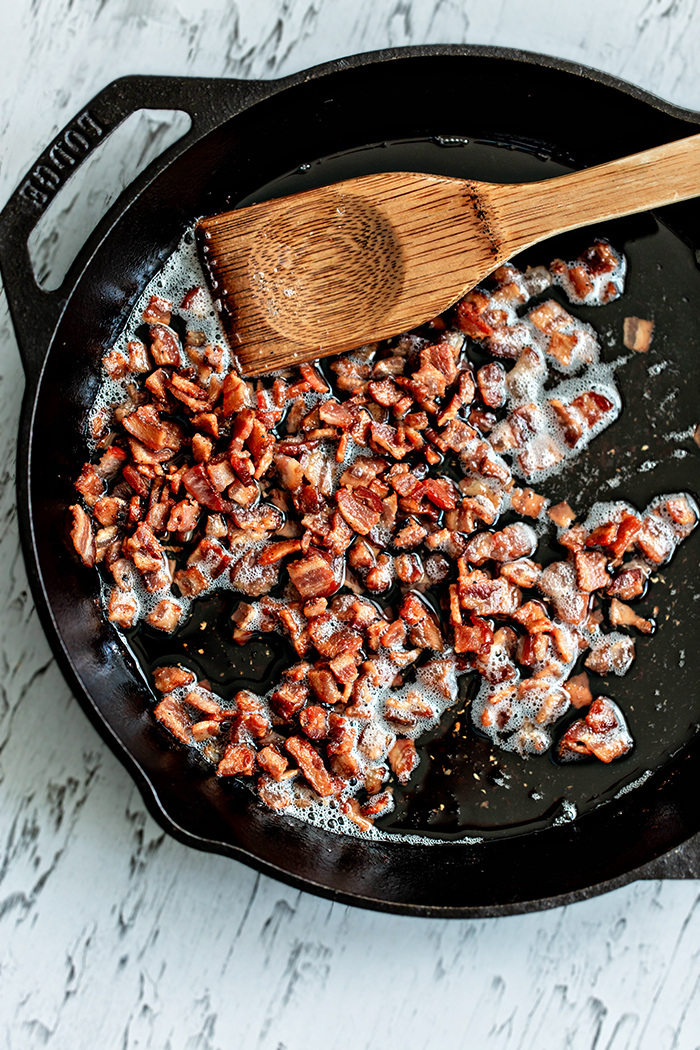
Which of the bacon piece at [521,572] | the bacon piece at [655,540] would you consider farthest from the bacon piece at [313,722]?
the bacon piece at [655,540]

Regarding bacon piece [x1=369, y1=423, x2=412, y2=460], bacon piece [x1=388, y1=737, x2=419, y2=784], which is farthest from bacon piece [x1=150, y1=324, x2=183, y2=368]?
bacon piece [x1=388, y1=737, x2=419, y2=784]

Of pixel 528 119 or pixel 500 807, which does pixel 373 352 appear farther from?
pixel 500 807

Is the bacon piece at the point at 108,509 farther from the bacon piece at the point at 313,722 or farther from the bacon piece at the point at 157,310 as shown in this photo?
the bacon piece at the point at 313,722

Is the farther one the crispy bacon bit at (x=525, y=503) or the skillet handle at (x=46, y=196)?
the crispy bacon bit at (x=525, y=503)

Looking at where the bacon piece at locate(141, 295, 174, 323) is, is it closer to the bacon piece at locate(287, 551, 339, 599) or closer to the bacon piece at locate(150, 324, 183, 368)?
the bacon piece at locate(150, 324, 183, 368)

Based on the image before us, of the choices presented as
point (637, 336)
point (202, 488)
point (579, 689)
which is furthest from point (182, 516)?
point (637, 336)
